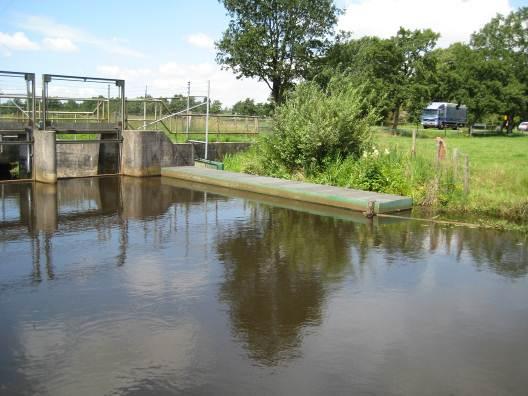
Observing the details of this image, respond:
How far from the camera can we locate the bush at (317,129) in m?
17.7

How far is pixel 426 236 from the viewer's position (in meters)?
11.6

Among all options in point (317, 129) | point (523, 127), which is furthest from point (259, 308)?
point (523, 127)

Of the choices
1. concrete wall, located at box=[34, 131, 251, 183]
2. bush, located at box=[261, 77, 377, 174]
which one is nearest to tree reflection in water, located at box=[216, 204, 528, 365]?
bush, located at box=[261, 77, 377, 174]

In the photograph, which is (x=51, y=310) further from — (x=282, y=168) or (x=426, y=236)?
(x=282, y=168)

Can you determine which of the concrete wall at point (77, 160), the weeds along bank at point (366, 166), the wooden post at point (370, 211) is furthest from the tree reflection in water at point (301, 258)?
the concrete wall at point (77, 160)

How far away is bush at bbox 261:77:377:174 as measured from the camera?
17672mm

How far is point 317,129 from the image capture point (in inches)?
692

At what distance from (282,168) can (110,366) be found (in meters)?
14.1

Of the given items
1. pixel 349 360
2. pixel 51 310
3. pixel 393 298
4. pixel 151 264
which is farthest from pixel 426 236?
pixel 51 310

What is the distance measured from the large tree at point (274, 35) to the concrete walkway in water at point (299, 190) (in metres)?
17.6

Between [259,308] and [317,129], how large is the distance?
1110 centimetres

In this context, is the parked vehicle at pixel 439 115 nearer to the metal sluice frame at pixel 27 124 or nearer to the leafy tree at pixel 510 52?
the leafy tree at pixel 510 52

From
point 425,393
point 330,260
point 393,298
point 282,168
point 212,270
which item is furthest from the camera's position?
point 282,168

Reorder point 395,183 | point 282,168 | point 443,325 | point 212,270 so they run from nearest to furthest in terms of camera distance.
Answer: point 443,325
point 212,270
point 395,183
point 282,168
